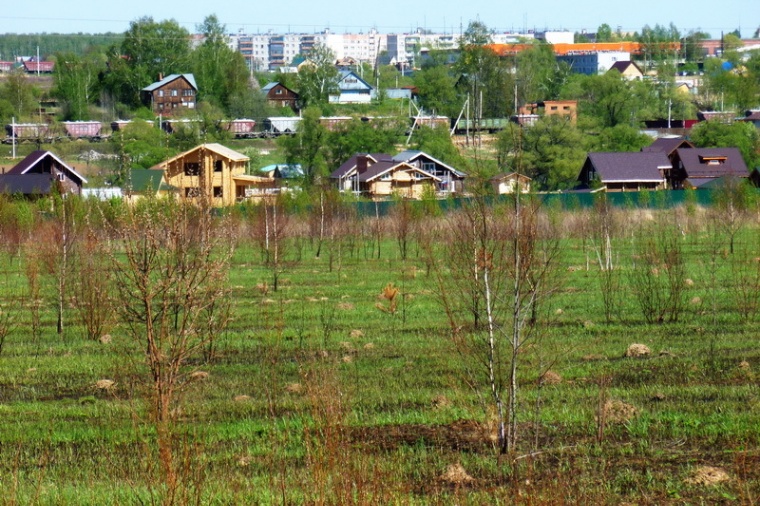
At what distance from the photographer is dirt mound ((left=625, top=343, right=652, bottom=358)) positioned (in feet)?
41.3

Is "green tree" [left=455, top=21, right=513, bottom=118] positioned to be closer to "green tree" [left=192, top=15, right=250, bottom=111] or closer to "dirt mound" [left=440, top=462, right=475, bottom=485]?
"green tree" [left=192, top=15, right=250, bottom=111]

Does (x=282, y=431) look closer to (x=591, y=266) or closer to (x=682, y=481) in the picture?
(x=682, y=481)

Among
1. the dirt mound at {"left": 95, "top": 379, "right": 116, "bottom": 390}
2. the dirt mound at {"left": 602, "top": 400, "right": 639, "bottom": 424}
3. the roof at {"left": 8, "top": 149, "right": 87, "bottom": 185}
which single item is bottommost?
the dirt mound at {"left": 95, "top": 379, "right": 116, "bottom": 390}

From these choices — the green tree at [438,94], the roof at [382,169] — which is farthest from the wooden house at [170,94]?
the roof at [382,169]

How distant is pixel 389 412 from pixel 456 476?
2.32m

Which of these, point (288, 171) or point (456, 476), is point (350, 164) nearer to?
point (288, 171)

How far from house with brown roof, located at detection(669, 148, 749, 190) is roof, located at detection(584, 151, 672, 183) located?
1131 millimetres

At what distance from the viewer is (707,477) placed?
748 centimetres

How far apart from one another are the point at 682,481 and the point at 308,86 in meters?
72.4

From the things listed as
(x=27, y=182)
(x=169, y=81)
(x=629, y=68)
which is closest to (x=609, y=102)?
(x=169, y=81)

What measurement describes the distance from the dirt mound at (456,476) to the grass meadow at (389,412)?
19 mm

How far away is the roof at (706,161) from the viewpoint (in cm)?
4941

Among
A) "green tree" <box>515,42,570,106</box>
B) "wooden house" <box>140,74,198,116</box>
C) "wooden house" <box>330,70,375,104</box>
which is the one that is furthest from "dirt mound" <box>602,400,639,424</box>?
"wooden house" <box>330,70,375,104</box>

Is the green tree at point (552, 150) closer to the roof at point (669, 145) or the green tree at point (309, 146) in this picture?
the roof at point (669, 145)
